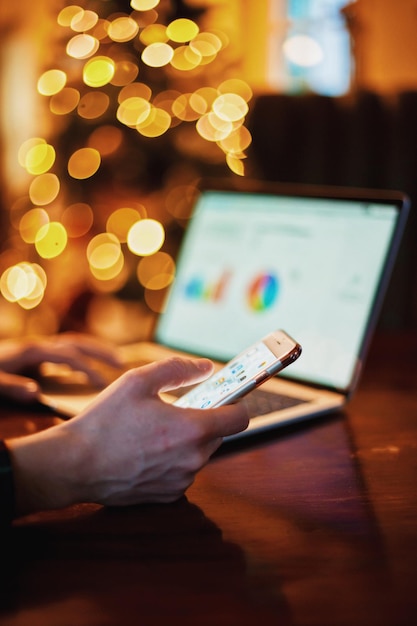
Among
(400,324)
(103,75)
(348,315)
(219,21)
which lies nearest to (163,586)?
(348,315)

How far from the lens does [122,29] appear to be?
7.31ft

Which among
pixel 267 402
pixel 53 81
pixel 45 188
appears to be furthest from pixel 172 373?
pixel 45 188

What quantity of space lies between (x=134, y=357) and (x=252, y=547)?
2.14ft

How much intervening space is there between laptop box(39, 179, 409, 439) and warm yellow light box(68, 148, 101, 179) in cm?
134

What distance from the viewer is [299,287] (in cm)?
99

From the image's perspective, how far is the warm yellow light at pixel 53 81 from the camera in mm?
2479

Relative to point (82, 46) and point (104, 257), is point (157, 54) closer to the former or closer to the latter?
point (82, 46)

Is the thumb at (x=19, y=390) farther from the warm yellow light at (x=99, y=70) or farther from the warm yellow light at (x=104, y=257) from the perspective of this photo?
the warm yellow light at (x=104, y=257)

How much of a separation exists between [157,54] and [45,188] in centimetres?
71

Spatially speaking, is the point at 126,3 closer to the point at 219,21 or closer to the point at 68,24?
the point at 68,24

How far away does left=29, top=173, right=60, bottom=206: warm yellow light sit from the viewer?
2.59 m

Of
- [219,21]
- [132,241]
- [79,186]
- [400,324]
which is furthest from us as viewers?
[219,21]

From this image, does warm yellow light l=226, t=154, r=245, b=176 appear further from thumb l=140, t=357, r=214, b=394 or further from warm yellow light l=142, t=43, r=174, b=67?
thumb l=140, t=357, r=214, b=394

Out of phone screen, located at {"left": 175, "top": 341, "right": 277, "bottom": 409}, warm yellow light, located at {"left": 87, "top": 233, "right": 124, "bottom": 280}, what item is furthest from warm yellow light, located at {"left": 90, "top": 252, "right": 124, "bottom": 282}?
phone screen, located at {"left": 175, "top": 341, "right": 277, "bottom": 409}
